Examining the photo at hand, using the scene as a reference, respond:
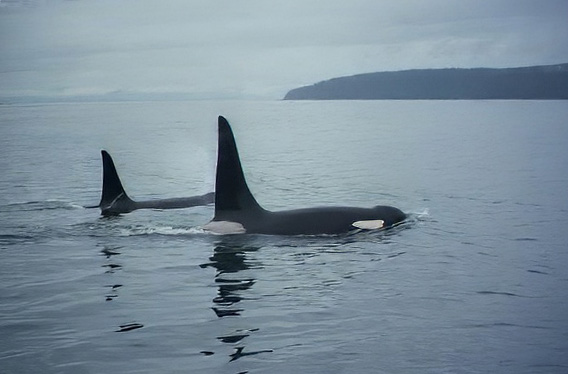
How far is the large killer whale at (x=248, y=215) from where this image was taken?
1505 centimetres

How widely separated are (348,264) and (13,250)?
607cm

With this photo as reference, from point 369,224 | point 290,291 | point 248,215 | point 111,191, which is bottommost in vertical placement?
point 290,291

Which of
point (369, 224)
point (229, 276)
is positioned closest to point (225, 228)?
point (369, 224)

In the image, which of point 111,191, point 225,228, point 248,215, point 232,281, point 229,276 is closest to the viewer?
point 232,281

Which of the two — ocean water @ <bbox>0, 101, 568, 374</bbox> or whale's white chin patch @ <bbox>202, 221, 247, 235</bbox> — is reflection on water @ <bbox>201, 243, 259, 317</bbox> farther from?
whale's white chin patch @ <bbox>202, 221, 247, 235</bbox>

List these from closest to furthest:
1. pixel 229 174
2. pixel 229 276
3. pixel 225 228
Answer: pixel 229 276 < pixel 229 174 < pixel 225 228

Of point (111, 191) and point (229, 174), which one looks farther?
point (111, 191)

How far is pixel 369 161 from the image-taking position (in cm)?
3878

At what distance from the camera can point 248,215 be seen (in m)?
15.3

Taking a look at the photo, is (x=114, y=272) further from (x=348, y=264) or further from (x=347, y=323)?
(x=347, y=323)

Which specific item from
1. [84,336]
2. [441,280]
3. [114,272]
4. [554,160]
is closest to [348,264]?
[441,280]

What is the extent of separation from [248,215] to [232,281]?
12.1ft

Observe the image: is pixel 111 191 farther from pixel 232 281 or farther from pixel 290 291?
pixel 290 291

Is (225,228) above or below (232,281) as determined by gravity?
above
